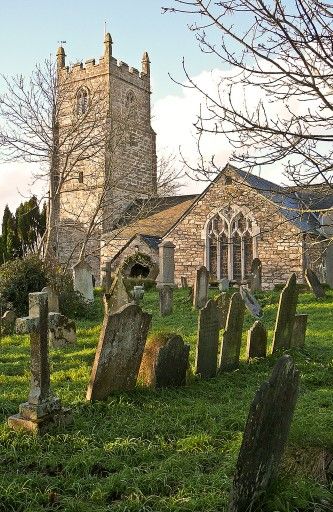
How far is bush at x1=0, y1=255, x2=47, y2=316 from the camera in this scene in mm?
12875

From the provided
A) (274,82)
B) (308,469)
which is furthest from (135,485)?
(274,82)

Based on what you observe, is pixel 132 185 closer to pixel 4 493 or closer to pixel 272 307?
pixel 272 307

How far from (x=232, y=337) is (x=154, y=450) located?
9.97 feet

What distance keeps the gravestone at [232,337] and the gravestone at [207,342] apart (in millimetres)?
189

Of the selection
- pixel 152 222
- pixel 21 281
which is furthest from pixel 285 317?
pixel 152 222

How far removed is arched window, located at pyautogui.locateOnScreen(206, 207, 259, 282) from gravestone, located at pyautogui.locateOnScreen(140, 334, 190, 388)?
15.8 metres

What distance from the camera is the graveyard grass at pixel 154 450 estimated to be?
3.36 metres

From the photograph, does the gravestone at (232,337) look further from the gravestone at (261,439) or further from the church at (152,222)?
the church at (152,222)

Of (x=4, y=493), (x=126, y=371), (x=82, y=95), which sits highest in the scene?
(x=82, y=95)

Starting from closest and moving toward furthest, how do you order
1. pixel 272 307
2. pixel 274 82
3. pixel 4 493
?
pixel 4 493 < pixel 274 82 < pixel 272 307

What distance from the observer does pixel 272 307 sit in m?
13.0

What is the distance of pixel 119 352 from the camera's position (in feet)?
18.0

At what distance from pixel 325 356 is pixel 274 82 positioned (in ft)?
16.0

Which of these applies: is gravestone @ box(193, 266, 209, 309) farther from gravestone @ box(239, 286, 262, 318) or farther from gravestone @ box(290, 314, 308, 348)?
gravestone @ box(290, 314, 308, 348)
